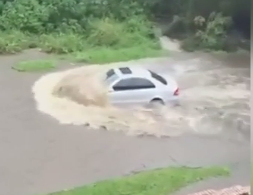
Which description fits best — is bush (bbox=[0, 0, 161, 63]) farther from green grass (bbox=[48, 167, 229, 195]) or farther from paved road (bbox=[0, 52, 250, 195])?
green grass (bbox=[48, 167, 229, 195])

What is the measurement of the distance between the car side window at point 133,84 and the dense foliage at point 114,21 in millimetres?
118

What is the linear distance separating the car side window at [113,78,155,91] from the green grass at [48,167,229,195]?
0.26 m

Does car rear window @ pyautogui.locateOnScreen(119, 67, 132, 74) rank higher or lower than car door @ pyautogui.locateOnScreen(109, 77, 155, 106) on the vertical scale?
higher

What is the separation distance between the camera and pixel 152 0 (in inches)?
77.0

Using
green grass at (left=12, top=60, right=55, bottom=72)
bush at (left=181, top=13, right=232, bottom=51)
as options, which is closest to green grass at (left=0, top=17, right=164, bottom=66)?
green grass at (left=12, top=60, right=55, bottom=72)

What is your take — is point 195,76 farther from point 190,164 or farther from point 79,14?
→ point 79,14

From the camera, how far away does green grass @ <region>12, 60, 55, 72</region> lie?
1.92 metres

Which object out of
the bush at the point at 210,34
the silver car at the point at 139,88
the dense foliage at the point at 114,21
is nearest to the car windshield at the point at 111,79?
the silver car at the point at 139,88

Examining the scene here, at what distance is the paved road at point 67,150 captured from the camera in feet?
5.97

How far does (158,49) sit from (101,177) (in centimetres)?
45

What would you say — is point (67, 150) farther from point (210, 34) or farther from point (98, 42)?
point (210, 34)

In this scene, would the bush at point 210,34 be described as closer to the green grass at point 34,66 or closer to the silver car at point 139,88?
the silver car at point 139,88

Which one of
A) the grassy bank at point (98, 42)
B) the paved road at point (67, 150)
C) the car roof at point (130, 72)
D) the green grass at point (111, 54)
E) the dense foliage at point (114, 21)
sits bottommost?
the paved road at point (67, 150)

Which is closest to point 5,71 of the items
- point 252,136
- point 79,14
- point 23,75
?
point 23,75
